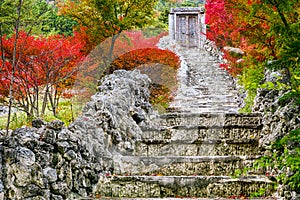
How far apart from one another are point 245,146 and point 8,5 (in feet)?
23.9

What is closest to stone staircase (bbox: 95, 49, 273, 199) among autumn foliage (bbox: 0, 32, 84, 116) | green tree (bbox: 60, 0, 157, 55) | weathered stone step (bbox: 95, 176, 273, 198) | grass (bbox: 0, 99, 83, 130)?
weathered stone step (bbox: 95, 176, 273, 198)

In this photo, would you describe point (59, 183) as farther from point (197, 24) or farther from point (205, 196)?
point (197, 24)

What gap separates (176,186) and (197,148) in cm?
141

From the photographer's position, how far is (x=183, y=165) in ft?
17.6

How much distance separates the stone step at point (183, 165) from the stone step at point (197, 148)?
59 centimetres

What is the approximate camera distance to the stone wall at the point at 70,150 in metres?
3.27

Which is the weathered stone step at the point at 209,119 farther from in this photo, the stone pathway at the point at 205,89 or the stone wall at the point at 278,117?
the stone pathway at the point at 205,89

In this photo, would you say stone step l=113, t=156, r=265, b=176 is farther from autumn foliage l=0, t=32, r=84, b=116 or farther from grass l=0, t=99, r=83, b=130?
autumn foliage l=0, t=32, r=84, b=116

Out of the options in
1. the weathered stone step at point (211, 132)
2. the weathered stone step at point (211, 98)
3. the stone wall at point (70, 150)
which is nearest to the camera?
Answer: the stone wall at point (70, 150)

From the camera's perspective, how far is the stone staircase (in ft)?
15.6

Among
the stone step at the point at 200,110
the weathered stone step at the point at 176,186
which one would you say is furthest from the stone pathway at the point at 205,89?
the weathered stone step at the point at 176,186

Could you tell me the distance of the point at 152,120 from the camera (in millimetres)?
7590

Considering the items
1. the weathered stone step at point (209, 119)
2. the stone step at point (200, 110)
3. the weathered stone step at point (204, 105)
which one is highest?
the weathered stone step at point (204, 105)

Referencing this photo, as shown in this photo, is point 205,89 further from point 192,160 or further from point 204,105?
point 192,160
